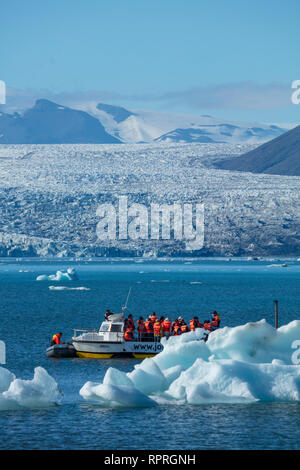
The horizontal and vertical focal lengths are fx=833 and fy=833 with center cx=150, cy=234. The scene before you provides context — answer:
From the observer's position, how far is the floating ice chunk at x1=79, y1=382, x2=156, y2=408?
17766 mm

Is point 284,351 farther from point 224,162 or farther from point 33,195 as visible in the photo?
point 224,162

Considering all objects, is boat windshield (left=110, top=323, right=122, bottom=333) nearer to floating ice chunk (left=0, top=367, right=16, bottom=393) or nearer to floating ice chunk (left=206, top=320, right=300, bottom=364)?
floating ice chunk (left=206, top=320, right=300, bottom=364)

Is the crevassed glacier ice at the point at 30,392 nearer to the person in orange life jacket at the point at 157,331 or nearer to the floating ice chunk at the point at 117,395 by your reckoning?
the floating ice chunk at the point at 117,395

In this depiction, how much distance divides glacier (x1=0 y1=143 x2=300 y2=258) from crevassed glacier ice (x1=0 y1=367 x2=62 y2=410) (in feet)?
287

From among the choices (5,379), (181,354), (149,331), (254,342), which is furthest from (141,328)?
(5,379)

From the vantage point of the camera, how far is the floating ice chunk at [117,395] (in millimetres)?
17766

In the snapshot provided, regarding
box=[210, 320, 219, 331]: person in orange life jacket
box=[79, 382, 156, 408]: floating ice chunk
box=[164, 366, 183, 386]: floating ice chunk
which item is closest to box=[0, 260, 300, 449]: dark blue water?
box=[79, 382, 156, 408]: floating ice chunk

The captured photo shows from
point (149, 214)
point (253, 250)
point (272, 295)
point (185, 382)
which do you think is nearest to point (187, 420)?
point (185, 382)

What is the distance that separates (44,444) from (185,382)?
3.97m

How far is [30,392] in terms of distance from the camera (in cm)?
1772

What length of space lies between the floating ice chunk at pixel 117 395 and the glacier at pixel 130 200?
87.6m

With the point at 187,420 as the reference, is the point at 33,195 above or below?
above

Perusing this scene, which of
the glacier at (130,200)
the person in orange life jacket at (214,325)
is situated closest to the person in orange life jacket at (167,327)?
the person in orange life jacket at (214,325)
